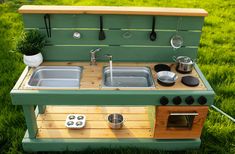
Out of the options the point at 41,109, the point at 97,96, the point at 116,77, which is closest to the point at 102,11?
the point at 116,77

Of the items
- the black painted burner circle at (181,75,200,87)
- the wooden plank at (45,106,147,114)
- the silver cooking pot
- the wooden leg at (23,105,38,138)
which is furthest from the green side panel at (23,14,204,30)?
the wooden plank at (45,106,147,114)

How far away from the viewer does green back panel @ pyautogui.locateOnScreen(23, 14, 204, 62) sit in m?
3.44

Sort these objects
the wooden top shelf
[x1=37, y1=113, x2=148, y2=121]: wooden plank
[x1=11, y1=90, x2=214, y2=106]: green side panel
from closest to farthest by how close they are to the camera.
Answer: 1. [x1=11, y1=90, x2=214, y2=106]: green side panel
2. the wooden top shelf
3. [x1=37, y1=113, x2=148, y2=121]: wooden plank

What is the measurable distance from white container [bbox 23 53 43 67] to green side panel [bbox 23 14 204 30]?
14.4 inches

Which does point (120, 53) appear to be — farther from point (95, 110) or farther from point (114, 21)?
point (95, 110)

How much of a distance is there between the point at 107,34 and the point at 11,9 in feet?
16.2

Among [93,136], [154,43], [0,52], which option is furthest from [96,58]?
[0,52]

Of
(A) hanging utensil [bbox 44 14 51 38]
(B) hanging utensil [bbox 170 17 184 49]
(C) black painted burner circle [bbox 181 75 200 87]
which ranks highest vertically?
(A) hanging utensil [bbox 44 14 51 38]

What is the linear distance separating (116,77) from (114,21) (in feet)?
2.29

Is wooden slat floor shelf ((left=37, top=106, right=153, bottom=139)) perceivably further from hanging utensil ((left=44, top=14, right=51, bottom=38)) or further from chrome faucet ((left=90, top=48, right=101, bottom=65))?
hanging utensil ((left=44, top=14, right=51, bottom=38))

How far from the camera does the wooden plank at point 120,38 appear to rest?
3.52 meters

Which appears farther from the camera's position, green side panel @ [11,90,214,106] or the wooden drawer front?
the wooden drawer front

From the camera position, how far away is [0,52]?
5.44 m

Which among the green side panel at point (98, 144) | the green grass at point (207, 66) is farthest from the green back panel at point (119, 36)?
the green side panel at point (98, 144)
